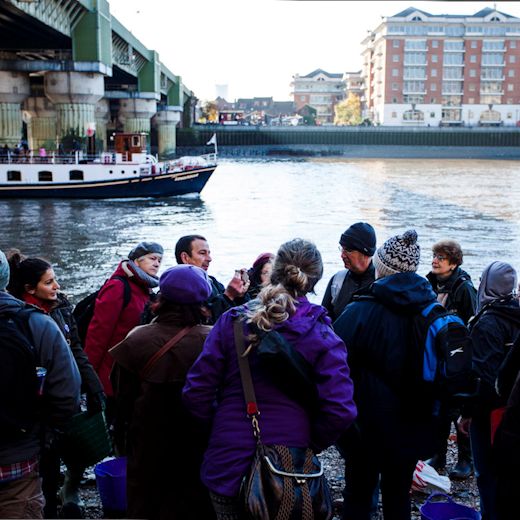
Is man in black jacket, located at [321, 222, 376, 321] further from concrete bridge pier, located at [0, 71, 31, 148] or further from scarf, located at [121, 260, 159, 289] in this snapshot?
concrete bridge pier, located at [0, 71, 31, 148]

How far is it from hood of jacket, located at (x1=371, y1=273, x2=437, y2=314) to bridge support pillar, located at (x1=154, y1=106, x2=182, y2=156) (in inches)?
2788

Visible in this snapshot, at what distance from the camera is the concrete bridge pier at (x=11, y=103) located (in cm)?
3953

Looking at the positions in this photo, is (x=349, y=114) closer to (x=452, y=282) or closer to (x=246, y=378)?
(x=452, y=282)

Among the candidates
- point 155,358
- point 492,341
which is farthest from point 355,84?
point 155,358

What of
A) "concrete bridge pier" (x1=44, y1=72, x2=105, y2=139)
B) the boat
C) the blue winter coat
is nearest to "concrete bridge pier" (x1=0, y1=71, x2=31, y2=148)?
"concrete bridge pier" (x1=44, y1=72, x2=105, y2=139)

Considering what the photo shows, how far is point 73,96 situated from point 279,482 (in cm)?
3701

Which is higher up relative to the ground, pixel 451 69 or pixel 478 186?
pixel 451 69

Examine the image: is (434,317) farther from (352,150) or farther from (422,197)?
(352,150)

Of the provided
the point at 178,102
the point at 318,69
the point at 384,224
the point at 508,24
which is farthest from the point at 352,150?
the point at 318,69

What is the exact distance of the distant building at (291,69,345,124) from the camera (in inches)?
6407

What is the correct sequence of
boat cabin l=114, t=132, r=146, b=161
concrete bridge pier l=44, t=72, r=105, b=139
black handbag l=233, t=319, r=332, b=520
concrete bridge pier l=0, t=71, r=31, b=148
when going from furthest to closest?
concrete bridge pier l=0, t=71, r=31, b=148
boat cabin l=114, t=132, r=146, b=161
concrete bridge pier l=44, t=72, r=105, b=139
black handbag l=233, t=319, r=332, b=520

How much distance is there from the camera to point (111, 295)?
4836 millimetres

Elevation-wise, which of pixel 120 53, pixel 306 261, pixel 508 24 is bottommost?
pixel 306 261

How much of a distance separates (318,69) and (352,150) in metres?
83.5
